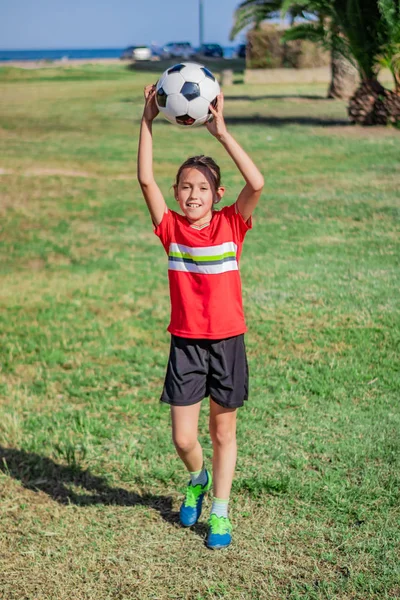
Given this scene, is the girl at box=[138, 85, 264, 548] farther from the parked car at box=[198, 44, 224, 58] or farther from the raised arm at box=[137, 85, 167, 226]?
the parked car at box=[198, 44, 224, 58]

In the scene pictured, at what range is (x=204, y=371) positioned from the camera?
11.2ft

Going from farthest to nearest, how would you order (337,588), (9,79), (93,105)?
(9,79), (93,105), (337,588)

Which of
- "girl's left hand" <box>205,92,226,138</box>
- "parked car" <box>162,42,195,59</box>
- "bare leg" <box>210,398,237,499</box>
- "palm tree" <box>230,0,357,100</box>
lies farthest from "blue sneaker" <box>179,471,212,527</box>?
"parked car" <box>162,42,195,59</box>

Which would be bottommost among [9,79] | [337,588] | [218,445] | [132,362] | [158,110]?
[9,79]

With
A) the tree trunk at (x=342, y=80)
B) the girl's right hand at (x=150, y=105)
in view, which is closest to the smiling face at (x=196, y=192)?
the girl's right hand at (x=150, y=105)

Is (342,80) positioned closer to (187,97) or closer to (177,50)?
(187,97)

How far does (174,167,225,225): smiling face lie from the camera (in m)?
3.36

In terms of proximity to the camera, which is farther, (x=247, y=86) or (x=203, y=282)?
(x=247, y=86)

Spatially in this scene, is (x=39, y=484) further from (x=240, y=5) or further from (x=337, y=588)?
(x=240, y=5)

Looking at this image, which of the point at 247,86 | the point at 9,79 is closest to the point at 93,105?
the point at 247,86

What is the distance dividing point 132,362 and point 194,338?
257cm

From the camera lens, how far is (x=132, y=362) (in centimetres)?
586

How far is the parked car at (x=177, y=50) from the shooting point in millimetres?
70375

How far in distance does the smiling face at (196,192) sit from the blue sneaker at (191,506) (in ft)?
4.09
